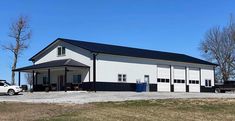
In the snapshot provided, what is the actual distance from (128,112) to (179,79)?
1291 inches

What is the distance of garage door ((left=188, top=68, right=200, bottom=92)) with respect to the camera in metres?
56.3

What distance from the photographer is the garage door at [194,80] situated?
56281mm

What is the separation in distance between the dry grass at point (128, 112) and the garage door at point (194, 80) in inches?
1069

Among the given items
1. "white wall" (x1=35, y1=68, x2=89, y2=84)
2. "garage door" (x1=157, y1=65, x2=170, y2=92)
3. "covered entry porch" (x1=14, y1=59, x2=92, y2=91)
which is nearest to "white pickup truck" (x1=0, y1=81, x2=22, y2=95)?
"covered entry porch" (x1=14, y1=59, x2=92, y2=91)

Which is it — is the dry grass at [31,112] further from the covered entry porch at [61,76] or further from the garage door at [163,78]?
the garage door at [163,78]

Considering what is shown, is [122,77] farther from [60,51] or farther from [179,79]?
[179,79]

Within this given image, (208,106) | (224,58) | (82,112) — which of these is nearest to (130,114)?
(82,112)

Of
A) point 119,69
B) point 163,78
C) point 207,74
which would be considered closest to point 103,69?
point 119,69

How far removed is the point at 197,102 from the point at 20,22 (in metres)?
39.9

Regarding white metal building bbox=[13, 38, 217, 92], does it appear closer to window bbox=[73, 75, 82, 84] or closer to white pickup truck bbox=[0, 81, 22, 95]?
window bbox=[73, 75, 82, 84]

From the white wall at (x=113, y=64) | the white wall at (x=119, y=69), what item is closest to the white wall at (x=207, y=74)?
the white wall at (x=113, y=64)

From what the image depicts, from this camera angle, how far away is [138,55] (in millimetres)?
49344

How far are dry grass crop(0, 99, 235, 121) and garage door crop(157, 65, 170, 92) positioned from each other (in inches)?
894

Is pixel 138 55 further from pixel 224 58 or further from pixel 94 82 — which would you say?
pixel 224 58
